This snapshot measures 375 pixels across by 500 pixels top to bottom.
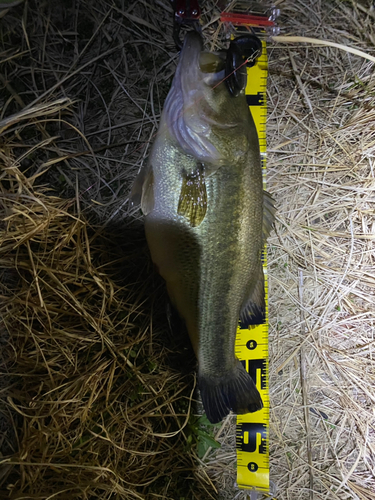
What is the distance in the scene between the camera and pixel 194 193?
1.26 m

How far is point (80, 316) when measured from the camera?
5.22ft

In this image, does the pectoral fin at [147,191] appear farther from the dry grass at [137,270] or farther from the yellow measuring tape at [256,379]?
the yellow measuring tape at [256,379]

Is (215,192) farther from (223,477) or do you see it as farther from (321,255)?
(223,477)

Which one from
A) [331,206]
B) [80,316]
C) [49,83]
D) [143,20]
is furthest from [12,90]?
[331,206]

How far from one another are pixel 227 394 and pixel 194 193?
0.93m

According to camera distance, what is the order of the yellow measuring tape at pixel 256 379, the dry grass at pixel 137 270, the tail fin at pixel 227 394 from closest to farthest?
the tail fin at pixel 227 394
the dry grass at pixel 137 270
the yellow measuring tape at pixel 256 379

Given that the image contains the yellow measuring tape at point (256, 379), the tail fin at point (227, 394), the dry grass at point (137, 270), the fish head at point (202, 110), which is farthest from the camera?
the yellow measuring tape at point (256, 379)

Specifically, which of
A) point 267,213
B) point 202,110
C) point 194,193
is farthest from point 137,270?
point 202,110

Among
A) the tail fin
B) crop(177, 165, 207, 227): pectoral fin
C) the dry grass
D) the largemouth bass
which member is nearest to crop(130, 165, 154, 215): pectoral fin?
the largemouth bass

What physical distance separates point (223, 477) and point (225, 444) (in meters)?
0.18

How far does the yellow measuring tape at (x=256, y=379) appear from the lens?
5.79 feet

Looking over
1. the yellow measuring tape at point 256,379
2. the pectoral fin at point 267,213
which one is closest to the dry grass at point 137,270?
A: the yellow measuring tape at point 256,379

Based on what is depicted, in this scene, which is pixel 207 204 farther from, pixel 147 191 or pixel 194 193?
pixel 147 191

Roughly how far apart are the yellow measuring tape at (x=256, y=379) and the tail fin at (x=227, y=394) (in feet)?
1.13
